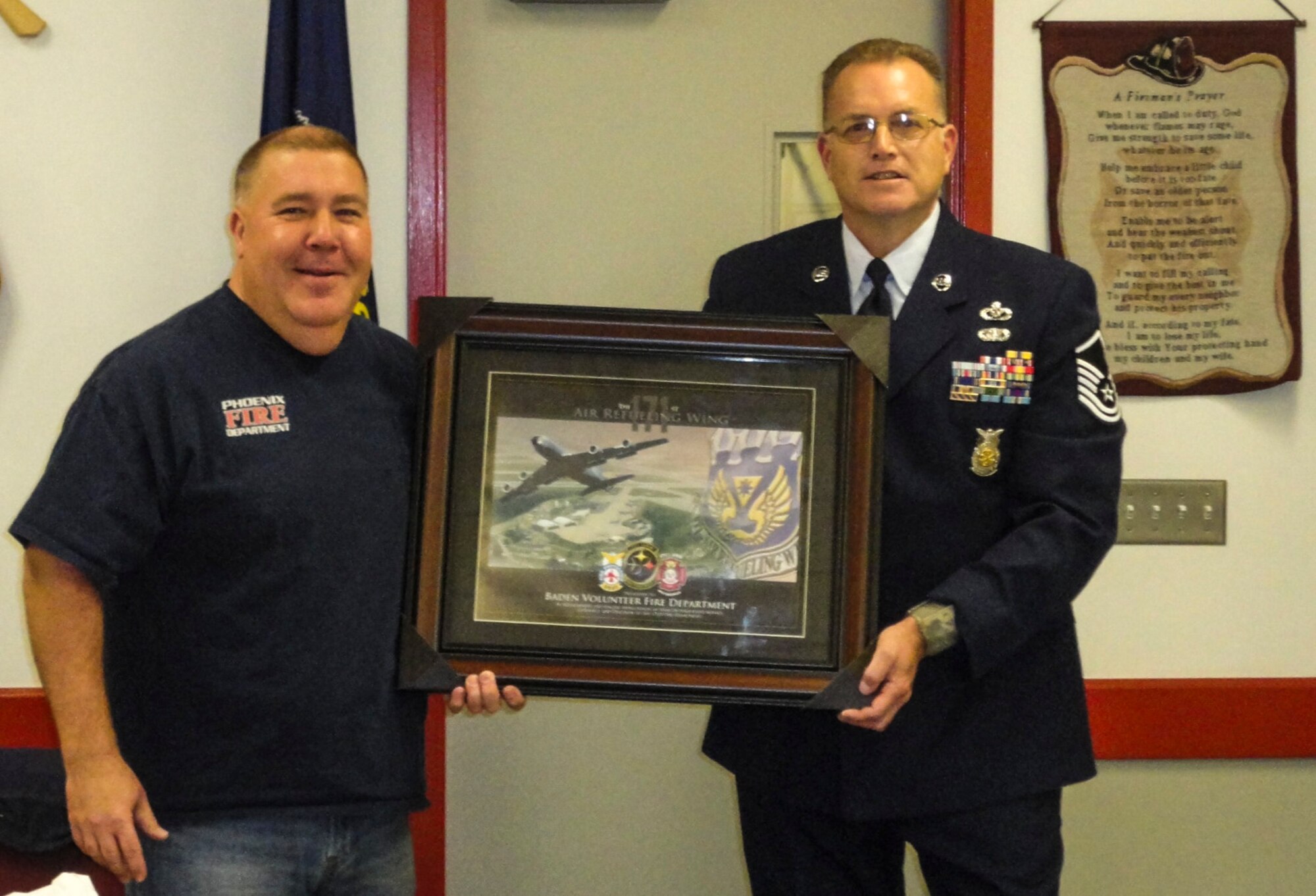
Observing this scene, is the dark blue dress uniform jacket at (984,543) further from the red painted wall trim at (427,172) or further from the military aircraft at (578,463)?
the red painted wall trim at (427,172)

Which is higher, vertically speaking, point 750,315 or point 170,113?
point 170,113

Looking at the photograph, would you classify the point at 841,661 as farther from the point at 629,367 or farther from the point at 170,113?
the point at 170,113

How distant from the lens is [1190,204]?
2.72 m

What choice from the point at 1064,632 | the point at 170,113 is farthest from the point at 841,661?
the point at 170,113

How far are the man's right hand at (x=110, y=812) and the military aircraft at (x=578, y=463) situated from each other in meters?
0.65

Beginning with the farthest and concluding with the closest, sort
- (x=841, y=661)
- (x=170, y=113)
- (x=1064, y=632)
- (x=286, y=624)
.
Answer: (x=170, y=113)
(x=1064, y=632)
(x=841, y=661)
(x=286, y=624)

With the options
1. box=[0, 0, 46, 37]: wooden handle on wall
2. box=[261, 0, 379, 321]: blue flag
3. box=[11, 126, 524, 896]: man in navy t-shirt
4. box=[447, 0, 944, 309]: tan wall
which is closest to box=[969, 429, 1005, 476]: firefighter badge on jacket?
box=[11, 126, 524, 896]: man in navy t-shirt

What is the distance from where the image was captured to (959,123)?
2701 mm

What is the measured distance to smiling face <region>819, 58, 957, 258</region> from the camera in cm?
183

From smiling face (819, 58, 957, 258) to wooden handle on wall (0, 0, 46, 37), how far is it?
174 centimetres

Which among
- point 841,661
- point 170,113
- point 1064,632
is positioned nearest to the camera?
point 841,661

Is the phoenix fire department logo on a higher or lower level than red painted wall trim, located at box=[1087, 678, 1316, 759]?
higher

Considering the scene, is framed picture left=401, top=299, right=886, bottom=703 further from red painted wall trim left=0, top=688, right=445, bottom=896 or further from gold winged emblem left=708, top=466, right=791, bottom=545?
red painted wall trim left=0, top=688, right=445, bottom=896

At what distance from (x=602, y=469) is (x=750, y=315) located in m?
0.31
